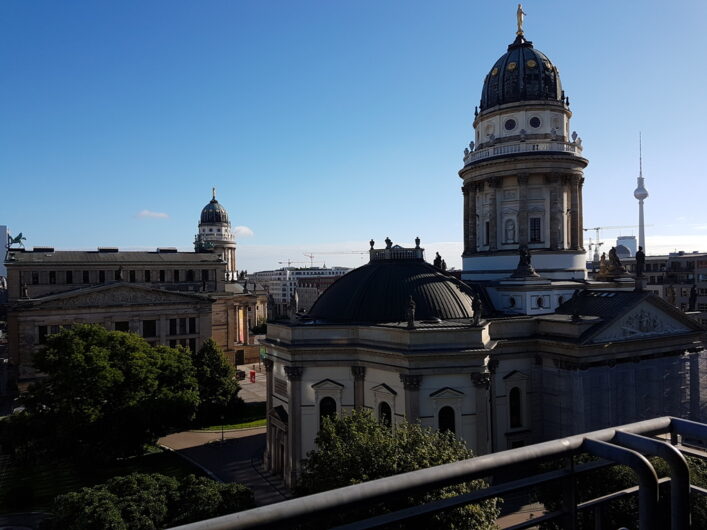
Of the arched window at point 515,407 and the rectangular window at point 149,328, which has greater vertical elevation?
the rectangular window at point 149,328

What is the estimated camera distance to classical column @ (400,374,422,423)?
1394 inches

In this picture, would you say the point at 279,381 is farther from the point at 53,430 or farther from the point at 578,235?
the point at 578,235

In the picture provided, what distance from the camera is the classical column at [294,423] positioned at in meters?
38.4

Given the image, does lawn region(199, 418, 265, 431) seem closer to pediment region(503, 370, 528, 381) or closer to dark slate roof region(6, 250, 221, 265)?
pediment region(503, 370, 528, 381)

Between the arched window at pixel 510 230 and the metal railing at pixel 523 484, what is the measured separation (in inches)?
1868

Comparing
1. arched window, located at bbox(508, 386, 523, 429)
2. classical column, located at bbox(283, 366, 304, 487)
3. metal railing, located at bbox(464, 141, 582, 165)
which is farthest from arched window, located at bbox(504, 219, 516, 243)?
classical column, located at bbox(283, 366, 304, 487)

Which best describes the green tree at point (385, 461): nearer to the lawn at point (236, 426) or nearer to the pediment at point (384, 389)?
the pediment at point (384, 389)

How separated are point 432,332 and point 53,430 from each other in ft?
89.3

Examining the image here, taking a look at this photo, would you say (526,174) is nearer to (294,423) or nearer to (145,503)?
(294,423)

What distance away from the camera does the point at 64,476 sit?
41.7 meters

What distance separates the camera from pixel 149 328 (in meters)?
72.9

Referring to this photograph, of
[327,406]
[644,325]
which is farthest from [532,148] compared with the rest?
[327,406]

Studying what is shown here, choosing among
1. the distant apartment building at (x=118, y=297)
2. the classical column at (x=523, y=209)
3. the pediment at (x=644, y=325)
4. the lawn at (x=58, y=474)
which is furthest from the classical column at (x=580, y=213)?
the distant apartment building at (x=118, y=297)

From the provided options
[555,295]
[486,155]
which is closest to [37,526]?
[555,295]
